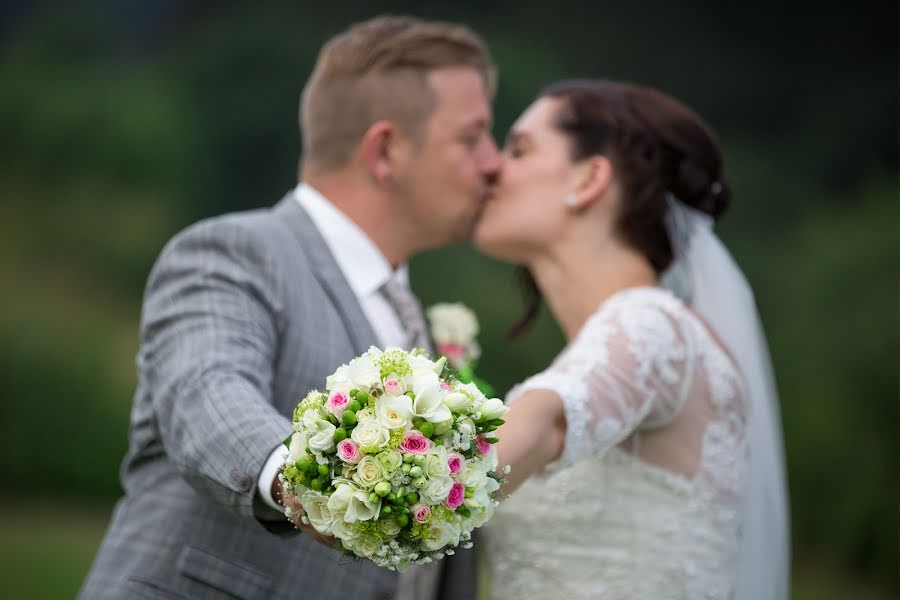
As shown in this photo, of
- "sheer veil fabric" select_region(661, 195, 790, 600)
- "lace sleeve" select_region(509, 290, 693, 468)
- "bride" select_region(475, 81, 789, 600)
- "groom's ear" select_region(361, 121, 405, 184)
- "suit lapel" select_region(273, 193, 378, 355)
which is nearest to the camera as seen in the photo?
"lace sleeve" select_region(509, 290, 693, 468)

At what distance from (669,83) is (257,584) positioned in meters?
7.19

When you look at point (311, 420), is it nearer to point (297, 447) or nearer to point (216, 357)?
point (297, 447)

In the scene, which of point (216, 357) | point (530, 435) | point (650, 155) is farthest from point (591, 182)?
point (216, 357)

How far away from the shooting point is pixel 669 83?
354 inches

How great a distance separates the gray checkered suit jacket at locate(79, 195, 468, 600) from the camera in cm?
237

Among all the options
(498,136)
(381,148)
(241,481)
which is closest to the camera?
(241,481)

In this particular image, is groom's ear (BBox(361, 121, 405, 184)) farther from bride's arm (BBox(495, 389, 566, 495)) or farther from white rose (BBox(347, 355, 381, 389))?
white rose (BBox(347, 355, 381, 389))

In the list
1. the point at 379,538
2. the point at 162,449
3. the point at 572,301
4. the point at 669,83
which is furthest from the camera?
the point at 669,83

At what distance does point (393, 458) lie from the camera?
5.44 ft

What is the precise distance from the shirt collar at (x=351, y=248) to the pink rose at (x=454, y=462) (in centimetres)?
130

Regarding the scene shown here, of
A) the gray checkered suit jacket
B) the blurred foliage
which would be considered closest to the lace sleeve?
the gray checkered suit jacket

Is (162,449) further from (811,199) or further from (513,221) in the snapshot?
(811,199)

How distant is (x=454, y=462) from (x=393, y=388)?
0.47ft

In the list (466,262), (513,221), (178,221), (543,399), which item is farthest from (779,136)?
(543,399)
